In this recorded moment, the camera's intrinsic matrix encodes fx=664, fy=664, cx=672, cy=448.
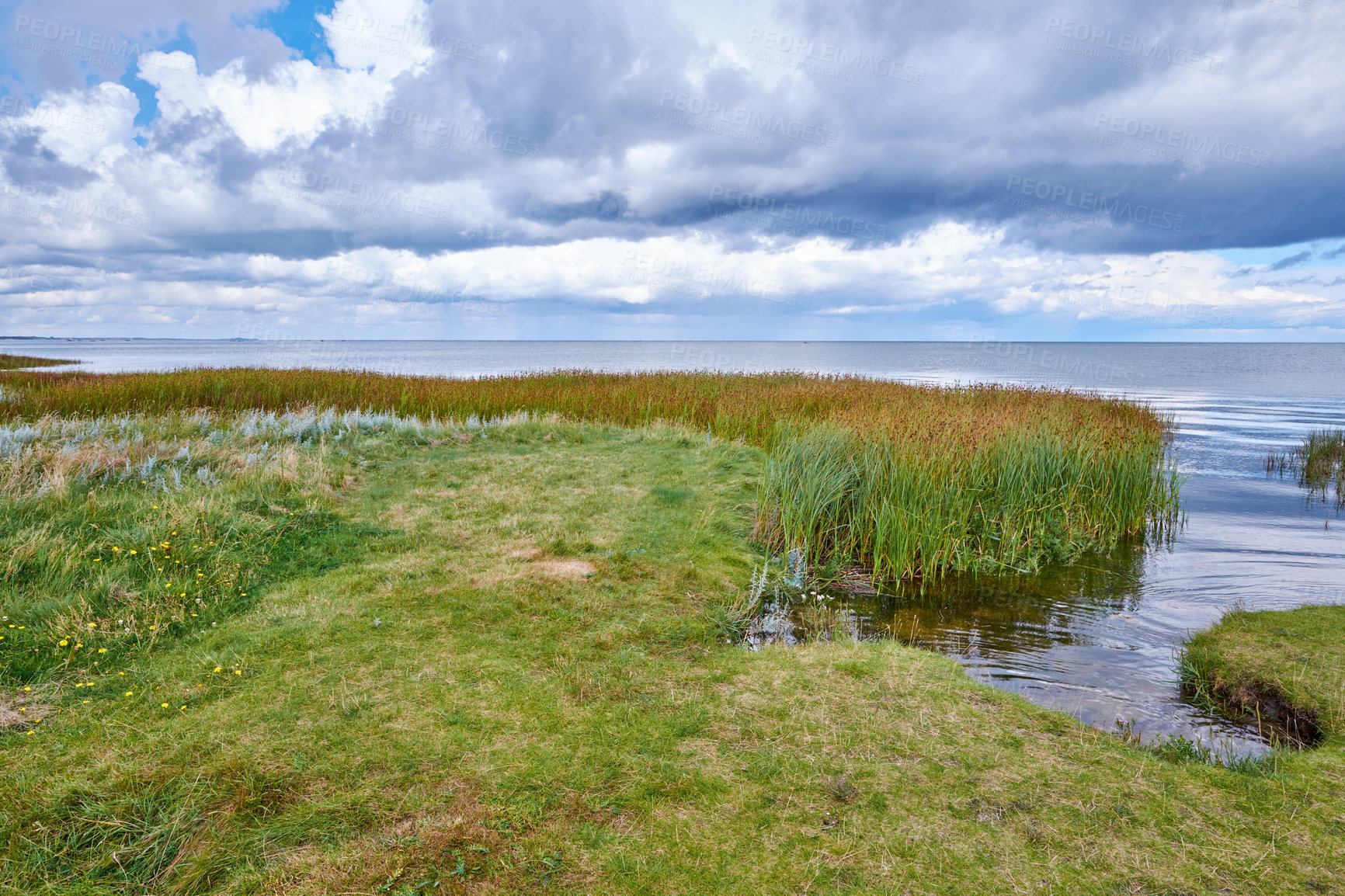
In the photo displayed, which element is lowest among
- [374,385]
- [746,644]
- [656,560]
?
[746,644]

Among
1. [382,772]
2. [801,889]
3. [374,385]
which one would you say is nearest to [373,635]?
[382,772]

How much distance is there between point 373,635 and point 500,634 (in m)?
0.92

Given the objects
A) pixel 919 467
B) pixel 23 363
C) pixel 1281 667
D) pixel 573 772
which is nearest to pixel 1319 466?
pixel 919 467

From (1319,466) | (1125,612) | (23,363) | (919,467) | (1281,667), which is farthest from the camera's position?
(23,363)

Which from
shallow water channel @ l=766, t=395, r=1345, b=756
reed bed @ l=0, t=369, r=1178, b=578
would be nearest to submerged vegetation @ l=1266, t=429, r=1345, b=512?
shallow water channel @ l=766, t=395, r=1345, b=756

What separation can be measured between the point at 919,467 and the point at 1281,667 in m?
4.23

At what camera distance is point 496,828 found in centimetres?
301

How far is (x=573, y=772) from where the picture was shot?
346cm

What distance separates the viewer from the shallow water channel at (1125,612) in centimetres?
536

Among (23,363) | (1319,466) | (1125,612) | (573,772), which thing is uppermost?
(23,363)

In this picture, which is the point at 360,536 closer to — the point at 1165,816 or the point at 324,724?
the point at 324,724

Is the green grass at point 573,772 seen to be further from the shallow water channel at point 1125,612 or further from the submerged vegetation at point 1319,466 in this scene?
the submerged vegetation at point 1319,466

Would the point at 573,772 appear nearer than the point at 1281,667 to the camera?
Yes

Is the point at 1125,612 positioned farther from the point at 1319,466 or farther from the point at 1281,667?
the point at 1319,466
